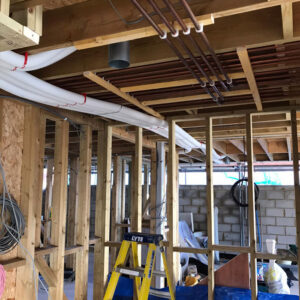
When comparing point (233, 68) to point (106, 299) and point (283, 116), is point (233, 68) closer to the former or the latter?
point (283, 116)

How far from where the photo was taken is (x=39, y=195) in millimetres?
3199

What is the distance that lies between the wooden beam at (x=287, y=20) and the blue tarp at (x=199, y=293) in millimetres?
2500

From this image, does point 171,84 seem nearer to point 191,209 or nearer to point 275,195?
point 275,195

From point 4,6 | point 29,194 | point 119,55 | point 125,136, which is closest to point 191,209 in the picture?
point 125,136

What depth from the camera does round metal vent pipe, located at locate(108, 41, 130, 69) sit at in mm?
2086

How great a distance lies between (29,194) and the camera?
2.96 meters

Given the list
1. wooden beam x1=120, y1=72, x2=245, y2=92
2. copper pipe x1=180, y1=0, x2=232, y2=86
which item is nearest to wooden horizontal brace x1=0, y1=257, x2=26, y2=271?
wooden beam x1=120, y1=72, x2=245, y2=92

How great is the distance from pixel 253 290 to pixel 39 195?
7.56ft

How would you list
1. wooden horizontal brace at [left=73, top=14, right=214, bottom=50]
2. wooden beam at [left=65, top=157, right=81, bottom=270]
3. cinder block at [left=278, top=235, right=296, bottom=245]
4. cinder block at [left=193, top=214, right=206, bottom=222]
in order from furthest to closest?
cinder block at [left=193, top=214, right=206, bottom=222]
cinder block at [left=278, top=235, right=296, bottom=245]
wooden beam at [left=65, top=157, right=81, bottom=270]
wooden horizontal brace at [left=73, top=14, right=214, bottom=50]

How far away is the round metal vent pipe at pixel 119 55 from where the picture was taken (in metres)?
2.09

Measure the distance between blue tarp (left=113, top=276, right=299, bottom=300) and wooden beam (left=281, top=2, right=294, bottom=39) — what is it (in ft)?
8.20

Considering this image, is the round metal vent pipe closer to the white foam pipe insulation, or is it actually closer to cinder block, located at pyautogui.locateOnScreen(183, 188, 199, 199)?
the white foam pipe insulation

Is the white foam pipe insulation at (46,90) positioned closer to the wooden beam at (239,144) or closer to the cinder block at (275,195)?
the wooden beam at (239,144)

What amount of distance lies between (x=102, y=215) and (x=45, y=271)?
42.9 inches
